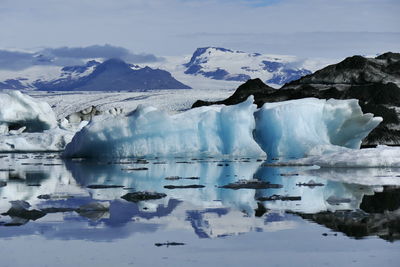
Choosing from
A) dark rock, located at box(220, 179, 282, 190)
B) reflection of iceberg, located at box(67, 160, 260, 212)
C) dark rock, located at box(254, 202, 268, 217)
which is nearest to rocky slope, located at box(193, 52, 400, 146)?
reflection of iceberg, located at box(67, 160, 260, 212)

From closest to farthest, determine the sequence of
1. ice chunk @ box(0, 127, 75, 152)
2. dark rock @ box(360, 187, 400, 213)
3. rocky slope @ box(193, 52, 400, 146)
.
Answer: dark rock @ box(360, 187, 400, 213)
ice chunk @ box(0, 127, 75, 152)
rocky slope @ box(193, 52, 400, 146)

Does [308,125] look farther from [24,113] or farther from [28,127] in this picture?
[28,127]

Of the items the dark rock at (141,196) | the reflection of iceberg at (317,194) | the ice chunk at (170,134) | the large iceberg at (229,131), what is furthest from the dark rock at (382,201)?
the ice chunk at (170,134)

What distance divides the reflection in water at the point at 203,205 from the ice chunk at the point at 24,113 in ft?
83.2

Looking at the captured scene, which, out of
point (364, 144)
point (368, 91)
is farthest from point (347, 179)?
point (368, 91)

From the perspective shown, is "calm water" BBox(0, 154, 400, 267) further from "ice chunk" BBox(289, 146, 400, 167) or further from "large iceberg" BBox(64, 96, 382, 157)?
"large iceberg" BBox(64, 96, 382, 157)

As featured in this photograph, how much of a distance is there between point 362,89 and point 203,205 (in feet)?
173

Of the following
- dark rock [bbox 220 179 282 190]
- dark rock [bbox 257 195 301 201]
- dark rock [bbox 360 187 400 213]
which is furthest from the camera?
dark rock [bbox 220 179 282 190]

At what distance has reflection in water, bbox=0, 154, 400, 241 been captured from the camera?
8.76 meters

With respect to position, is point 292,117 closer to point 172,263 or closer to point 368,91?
point 172,263

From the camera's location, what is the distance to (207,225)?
898 centimetres

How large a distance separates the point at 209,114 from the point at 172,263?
65.5 ft

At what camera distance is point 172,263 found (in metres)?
6.73

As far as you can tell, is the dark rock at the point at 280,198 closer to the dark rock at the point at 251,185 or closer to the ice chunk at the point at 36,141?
the dark rock at the point at 251,185
